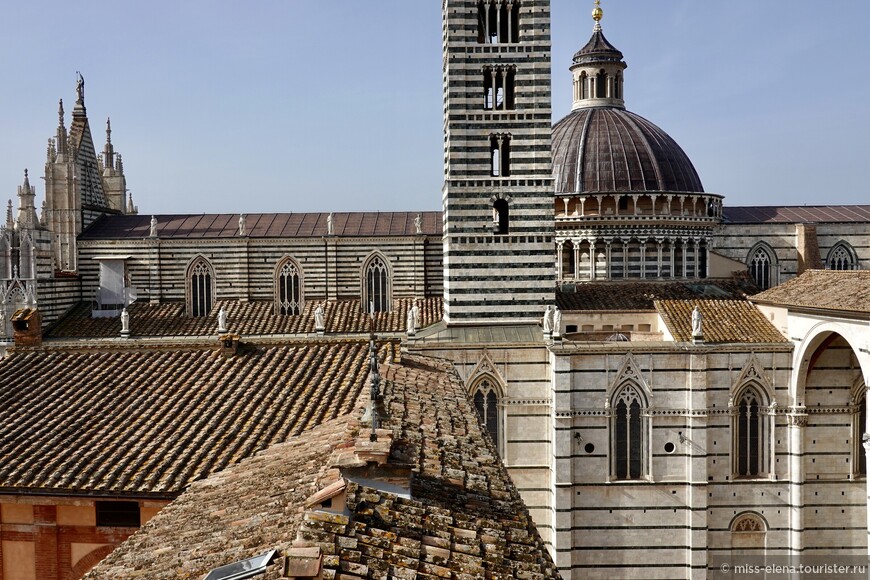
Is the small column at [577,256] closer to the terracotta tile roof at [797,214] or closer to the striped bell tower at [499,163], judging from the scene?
the striped bell tower at [499,163]

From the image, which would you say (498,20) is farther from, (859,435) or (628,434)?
(859,435)

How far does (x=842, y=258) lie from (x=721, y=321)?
12.1 meters

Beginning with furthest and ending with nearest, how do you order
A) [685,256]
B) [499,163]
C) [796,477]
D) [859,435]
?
[685,256] < [499,163] < [859,435] < [796,477]

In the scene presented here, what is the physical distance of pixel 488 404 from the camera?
1845 centimetres

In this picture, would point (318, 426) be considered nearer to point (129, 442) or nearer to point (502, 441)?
point (129, 442)

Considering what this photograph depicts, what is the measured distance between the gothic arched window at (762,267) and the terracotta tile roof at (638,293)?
2.82m

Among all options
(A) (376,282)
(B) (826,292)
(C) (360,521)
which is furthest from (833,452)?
(C) (360,521)

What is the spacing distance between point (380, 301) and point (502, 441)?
11.0 metres

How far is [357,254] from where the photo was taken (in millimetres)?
28344

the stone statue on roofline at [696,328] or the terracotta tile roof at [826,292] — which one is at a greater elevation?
the terracotta tile roof at [826,292]

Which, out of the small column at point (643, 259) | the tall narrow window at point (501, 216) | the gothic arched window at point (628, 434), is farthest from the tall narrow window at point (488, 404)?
the small column at point (643, 259)

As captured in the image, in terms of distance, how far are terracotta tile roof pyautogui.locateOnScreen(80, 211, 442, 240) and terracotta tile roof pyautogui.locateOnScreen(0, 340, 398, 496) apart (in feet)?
52.7

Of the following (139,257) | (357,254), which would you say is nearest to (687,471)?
(357,254)

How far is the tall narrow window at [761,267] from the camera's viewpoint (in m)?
27.8
